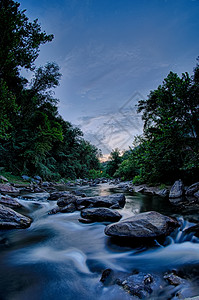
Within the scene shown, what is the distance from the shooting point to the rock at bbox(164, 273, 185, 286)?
1803mm

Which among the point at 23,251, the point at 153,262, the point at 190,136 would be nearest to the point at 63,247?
the point at 23,251

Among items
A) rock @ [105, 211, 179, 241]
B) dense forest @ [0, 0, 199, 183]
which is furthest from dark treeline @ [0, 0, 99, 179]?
rock @ [105, 211, 179, 241]

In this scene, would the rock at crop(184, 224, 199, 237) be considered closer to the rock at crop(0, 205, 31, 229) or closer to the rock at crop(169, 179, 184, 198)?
the rock at crop(169, 179, 184, 198)

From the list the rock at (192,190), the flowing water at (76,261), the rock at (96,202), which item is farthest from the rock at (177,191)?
the flowing water at (76,261)

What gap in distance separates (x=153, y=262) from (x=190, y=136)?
7.86m

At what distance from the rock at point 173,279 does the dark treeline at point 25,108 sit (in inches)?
426

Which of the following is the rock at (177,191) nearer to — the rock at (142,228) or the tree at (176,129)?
the tree at (176,129)

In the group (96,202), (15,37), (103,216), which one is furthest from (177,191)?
(15,37)

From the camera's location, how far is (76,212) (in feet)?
17.8

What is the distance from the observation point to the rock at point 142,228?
298 centimetres

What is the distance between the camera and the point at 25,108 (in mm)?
19938

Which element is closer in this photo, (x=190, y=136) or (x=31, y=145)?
(x=190, y=136)

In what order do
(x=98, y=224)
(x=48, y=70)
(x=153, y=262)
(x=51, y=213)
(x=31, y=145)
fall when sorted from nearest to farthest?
(x=153, y=262)
(x=98, y=224)
(x=51, y=213)
(x=31, y=145)
(x=48, y=70)

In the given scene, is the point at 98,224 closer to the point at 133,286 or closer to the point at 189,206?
the point at 133,286
